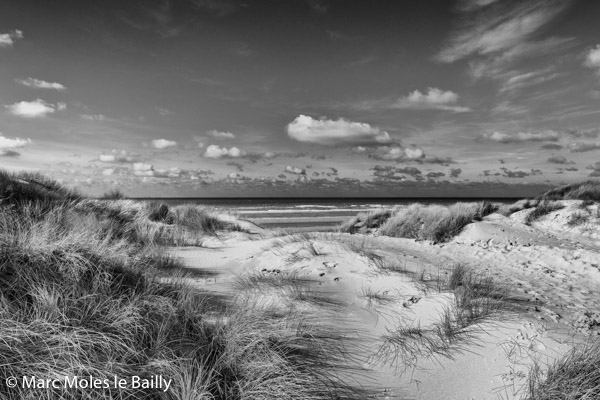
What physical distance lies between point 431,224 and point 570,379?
30.2ft

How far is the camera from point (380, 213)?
56.8 feet

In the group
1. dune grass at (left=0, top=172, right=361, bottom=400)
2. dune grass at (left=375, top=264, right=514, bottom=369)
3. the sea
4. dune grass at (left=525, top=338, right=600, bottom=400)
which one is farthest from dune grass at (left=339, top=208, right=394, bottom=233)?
dune grass at (left=525, top=338, right=600, bottom=400)

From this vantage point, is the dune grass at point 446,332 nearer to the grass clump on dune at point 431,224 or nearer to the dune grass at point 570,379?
the dune grass at point 570,379

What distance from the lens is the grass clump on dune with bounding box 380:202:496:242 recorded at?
34.6ft

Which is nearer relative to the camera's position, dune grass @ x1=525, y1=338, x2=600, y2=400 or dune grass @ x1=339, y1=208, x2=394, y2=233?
dune grass @ x1=525, y1=338, x2=600, y2=400

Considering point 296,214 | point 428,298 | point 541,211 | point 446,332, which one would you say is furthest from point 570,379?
point 296,214

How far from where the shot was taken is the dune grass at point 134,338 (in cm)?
228

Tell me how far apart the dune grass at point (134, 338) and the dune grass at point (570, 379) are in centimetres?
128

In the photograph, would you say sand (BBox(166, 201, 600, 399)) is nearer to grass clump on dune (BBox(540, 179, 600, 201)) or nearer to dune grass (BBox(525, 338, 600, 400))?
dune grass (BBox(525, 338, 600, 400))

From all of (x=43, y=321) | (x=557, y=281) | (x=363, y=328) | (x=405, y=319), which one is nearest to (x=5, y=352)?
(x=43, y=321)

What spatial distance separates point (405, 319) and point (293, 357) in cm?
159

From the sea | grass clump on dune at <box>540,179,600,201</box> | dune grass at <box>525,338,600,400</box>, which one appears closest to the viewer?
dune grass at <box>525,338,600,400</box>

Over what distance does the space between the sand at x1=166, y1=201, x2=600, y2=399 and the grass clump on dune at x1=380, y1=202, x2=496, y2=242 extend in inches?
45.0

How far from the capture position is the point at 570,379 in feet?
7.60
